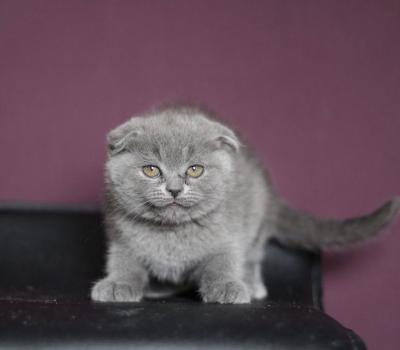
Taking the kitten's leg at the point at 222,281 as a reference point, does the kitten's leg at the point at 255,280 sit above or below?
below

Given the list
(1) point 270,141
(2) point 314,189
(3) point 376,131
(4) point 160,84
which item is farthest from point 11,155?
(3) point 376,131

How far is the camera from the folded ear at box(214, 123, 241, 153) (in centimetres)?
158

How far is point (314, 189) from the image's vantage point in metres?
2.19

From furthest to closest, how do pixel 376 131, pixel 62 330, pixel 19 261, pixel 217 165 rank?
1. pixel 376 131
2. pixel 19 261
3. pixel 217 165
4. pixel 62 330

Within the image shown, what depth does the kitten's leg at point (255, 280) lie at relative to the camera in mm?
1826

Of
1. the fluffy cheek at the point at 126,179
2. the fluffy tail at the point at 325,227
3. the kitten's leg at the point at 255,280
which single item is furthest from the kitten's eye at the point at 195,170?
the fluffy tail at the point at 325,227

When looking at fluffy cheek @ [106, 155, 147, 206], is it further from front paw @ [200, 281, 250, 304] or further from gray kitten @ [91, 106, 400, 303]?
front paw @ [200, 281, 250, 304]

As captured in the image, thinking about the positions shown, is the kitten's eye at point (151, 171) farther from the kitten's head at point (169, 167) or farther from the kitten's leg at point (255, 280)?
the kitten's leg at point (255, 280)

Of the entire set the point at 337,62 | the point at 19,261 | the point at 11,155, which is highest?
the point at 337,62

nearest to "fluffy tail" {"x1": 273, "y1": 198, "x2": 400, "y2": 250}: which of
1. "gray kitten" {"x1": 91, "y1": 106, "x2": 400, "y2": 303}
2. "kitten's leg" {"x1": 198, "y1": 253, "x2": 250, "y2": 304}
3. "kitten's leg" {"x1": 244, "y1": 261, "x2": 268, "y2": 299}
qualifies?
"kitten's leg" {"x1": 244, "y1": 261, "x2": 268, "y2": 299}

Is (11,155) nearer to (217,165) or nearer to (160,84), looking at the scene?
(160,84)

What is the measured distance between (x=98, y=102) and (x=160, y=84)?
9.4 inches

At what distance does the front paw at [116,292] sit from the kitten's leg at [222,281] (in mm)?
172

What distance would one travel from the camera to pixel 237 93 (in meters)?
2.20
